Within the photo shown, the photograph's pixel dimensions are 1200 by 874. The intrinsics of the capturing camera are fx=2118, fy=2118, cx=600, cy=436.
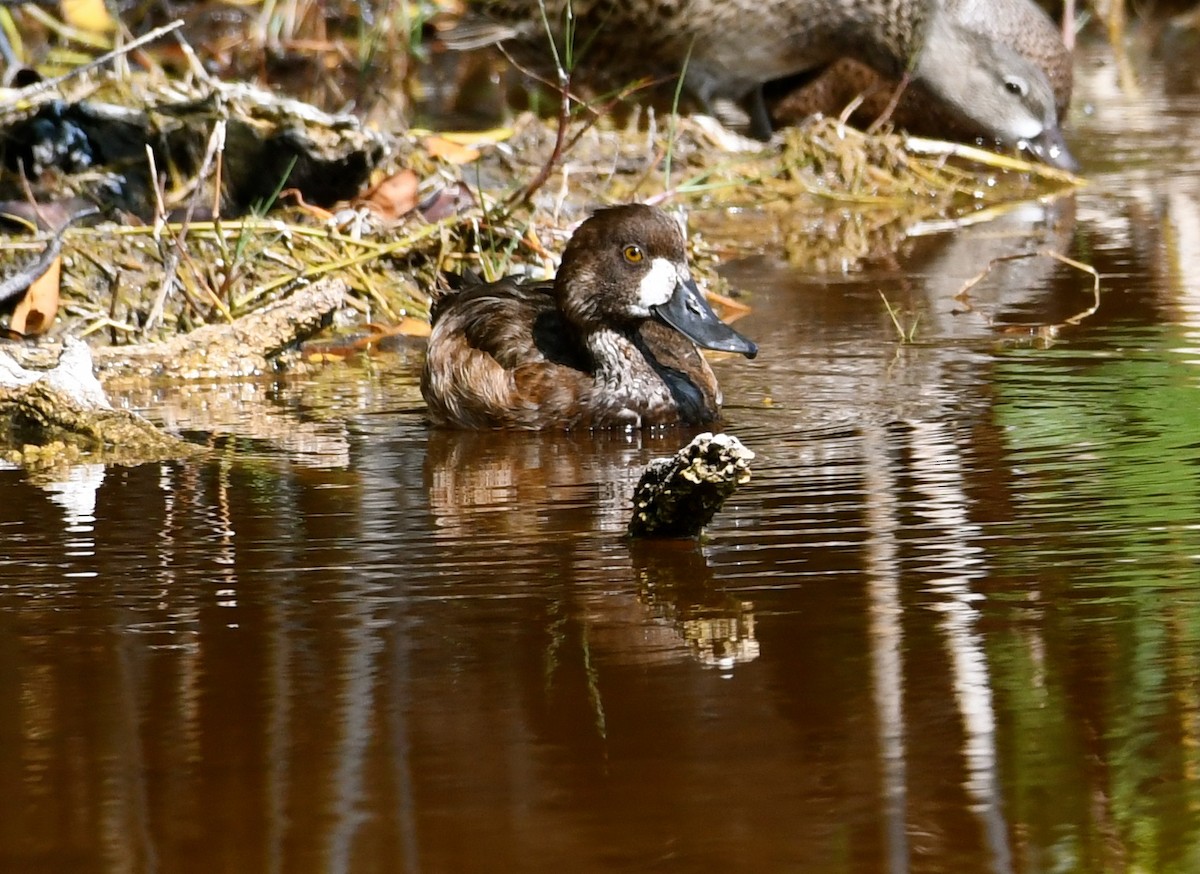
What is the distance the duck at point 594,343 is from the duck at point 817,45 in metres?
4.11

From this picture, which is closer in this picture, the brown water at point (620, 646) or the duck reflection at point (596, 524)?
the brown water at point (620, 646)

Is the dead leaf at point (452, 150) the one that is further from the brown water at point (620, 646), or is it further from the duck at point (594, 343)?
the brown water at point (620, 646)

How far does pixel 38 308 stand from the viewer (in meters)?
6.01

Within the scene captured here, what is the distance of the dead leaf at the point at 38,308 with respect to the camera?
5.97m

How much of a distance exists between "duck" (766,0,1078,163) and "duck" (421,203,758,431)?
4.33m

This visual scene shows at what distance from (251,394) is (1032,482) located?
2259mm

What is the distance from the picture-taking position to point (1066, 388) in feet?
16.5

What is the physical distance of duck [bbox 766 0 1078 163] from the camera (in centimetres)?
963

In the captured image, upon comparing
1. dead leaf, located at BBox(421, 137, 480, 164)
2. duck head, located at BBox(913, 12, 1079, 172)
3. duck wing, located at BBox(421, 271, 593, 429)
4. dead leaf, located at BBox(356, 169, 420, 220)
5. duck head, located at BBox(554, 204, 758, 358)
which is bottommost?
duck wing, located at BBox(421, 271, 593, 429)

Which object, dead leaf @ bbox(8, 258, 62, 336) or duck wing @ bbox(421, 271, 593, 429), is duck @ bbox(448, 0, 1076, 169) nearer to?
dead leaf @ bbox(8, 258, 62, 336)

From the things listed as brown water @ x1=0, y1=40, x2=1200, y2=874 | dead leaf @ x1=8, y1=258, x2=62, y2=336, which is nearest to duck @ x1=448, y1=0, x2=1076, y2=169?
dead leaf @ x1=8, y1=258, x2=62, y2=336

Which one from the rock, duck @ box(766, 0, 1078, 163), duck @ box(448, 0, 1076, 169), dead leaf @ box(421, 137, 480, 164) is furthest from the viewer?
duck @ box(766, 0, 1078, 163)

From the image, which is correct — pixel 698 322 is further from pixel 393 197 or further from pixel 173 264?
pixel 393 197

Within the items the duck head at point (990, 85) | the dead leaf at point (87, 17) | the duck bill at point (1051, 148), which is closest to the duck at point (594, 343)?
the duck bill at point (1051, 148)
